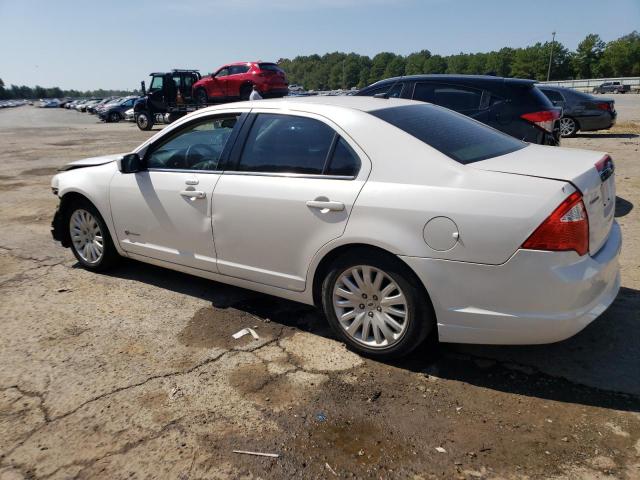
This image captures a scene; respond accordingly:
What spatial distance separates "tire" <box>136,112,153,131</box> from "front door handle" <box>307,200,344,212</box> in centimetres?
2439

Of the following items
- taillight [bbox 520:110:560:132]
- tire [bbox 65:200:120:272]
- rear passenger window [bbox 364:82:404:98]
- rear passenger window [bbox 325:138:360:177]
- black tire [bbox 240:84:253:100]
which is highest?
rear passenger window [bbox 364:82:404:98]

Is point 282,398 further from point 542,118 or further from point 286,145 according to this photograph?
point 542,118

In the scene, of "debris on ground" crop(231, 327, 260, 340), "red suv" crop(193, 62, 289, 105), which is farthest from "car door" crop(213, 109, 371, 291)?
"red suv" crop(193, 62, 289, 105)

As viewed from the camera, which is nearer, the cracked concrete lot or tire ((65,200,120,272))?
the cracked concrete lot

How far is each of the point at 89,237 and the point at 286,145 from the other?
2.52 metres

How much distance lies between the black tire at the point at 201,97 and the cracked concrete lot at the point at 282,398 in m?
20.8

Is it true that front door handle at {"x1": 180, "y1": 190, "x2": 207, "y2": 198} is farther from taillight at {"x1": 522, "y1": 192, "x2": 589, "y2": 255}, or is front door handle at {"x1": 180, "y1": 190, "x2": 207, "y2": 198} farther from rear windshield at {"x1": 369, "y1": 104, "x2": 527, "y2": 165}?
taillight at {"x1": 522, "y1": 192, "x2": 589, "y2": 255}

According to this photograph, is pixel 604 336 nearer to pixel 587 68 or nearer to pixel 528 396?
pixel 528 396

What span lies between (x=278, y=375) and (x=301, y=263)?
740mm

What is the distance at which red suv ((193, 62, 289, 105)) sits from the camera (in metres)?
21.7

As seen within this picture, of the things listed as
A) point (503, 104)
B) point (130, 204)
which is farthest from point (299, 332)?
point (503, 104)

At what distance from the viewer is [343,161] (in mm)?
3236

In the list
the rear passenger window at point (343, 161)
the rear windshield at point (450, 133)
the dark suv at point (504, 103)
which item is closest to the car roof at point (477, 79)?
the dark suv at point (504, 103)

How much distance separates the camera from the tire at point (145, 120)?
2545cm
